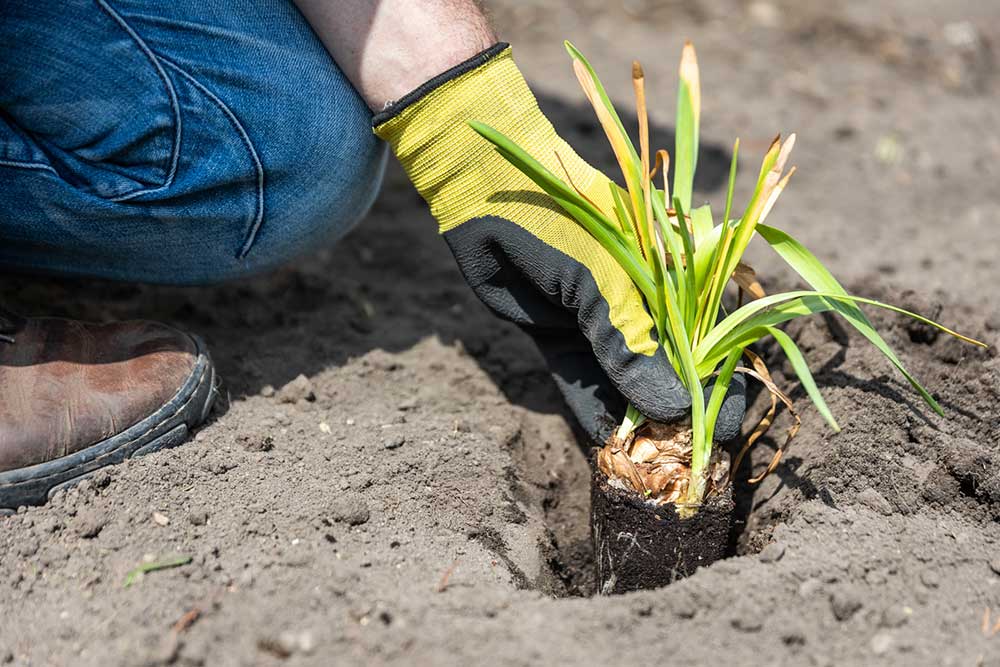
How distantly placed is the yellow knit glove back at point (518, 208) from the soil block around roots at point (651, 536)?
18 centimetres

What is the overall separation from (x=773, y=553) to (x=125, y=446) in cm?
116

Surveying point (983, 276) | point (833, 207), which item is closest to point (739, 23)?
point (833, 207)

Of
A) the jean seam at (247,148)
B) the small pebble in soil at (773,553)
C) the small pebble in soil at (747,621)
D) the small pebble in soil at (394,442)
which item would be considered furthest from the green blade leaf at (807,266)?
the jean seam at (247,148)

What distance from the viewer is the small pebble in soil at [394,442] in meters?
1.82

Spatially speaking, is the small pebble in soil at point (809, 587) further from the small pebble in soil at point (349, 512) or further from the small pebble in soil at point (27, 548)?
the small pebble in soil at point (27, 548)

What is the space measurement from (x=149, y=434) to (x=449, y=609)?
2.28ft

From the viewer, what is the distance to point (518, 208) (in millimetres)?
1667

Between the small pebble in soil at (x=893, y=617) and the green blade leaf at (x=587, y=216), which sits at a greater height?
the green blade leaf at (x=587, y=216)

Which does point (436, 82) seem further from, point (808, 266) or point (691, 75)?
point (808, 266)

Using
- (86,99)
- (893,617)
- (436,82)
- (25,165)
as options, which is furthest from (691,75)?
(25,165)

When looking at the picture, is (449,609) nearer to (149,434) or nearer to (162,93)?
(149,434)

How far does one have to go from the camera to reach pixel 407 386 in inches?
82.1

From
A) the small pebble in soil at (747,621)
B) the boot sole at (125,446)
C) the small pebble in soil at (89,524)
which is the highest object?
the boot sole at (125,446)

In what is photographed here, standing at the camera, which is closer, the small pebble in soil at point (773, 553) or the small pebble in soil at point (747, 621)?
the small pebble in soil at point (747, 621)
